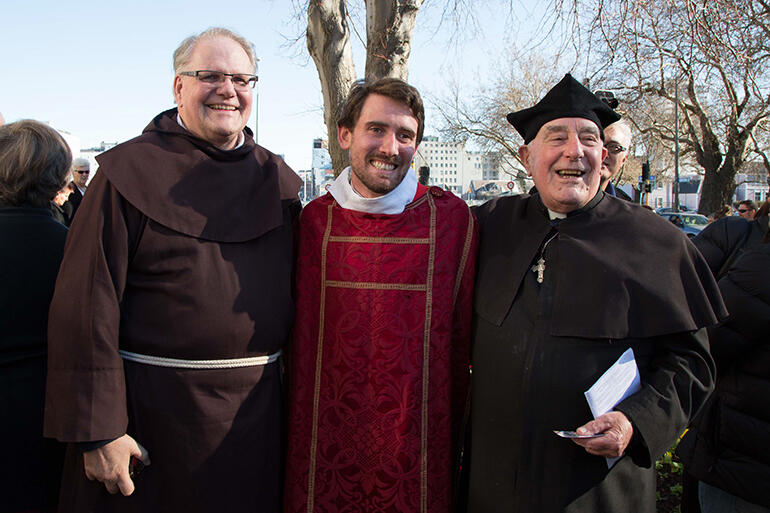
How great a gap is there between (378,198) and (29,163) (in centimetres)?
141

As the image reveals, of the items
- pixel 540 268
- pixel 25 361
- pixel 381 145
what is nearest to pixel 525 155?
pixel 540 268

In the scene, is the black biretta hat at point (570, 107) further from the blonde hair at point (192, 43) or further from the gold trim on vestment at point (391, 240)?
the blonde hair at point (192, 43)

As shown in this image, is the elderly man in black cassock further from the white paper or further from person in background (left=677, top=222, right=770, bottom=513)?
person in background (left=677, top=222, right=770, bottom=513)

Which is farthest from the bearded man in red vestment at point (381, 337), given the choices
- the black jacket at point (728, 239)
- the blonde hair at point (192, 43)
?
the black jacket at point (728, 239)

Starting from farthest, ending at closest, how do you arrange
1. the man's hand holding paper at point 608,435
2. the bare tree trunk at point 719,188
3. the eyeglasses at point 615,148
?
the bare tree trunk at point 719,188, the eyeglasses at point 615,148, the man's hand holding paper at point 608,435

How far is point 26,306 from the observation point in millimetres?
2252

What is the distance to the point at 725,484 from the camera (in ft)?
8.11

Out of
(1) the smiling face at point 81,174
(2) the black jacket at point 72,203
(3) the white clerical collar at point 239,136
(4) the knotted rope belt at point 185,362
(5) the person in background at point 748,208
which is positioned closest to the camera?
(4) the knotted rope belt at point 185,362

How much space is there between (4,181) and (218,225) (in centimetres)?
86

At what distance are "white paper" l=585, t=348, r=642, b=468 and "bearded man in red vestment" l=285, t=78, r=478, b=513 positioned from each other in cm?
71

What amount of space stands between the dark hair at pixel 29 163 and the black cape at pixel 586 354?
6.14ft

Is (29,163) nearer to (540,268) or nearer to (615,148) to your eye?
(540,268)

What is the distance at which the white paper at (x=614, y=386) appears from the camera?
190cm

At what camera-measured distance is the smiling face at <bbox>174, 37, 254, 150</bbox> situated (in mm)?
2311
